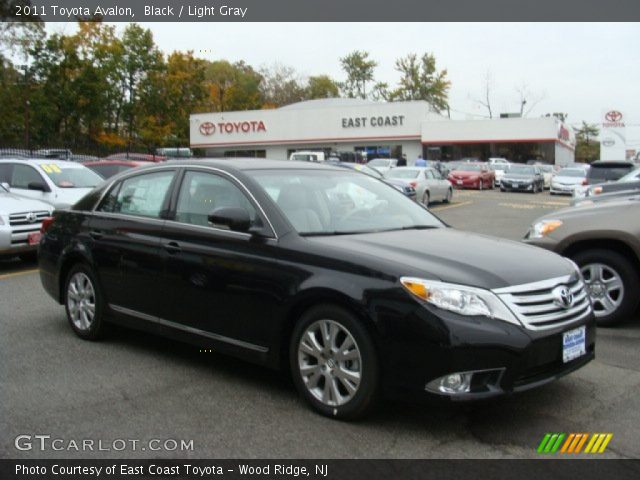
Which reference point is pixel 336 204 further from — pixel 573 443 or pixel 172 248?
pixel 573 443

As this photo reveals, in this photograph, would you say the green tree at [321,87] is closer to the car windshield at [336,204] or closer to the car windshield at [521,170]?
the car windshield at [521,170]

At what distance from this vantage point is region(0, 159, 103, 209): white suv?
1243 cm

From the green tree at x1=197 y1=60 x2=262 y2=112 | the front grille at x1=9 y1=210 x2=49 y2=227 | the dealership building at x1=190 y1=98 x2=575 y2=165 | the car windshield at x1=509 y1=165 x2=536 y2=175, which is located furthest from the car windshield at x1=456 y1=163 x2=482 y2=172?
the green tree at x1=197 y1=60 x2=262 y2=112

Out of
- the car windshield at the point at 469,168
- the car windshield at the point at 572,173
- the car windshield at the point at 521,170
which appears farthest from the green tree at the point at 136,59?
the car windshield at the point at 572,173

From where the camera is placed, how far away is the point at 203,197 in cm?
525

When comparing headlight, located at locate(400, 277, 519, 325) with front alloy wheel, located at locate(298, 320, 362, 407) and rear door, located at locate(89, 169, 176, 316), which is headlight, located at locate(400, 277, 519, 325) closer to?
front alloy wheel, located at locate(298, 320, 362, 407)

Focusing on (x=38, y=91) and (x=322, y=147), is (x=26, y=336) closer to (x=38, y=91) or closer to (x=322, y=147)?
(x=38, y=91)

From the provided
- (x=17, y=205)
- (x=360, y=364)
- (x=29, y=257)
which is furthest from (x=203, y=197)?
(x=29, y=257)

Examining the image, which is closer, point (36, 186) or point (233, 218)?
point (233, 218)

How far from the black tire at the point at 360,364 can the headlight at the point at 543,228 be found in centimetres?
369

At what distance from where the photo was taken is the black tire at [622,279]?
21.2ft

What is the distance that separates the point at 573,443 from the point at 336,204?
7.56 ft

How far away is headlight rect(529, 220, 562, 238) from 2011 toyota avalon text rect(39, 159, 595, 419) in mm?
Result: 1992
